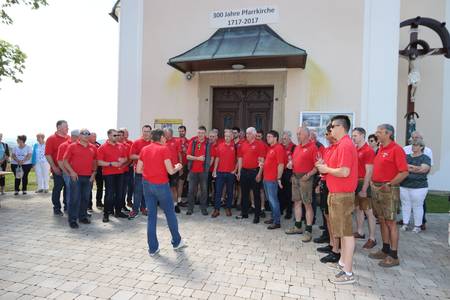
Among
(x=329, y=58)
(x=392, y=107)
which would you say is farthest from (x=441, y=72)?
(x=329, y=58)

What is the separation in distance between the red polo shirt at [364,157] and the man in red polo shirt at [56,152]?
5.81m

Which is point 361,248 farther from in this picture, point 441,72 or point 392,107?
point 441,72

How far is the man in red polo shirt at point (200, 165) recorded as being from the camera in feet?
23.0

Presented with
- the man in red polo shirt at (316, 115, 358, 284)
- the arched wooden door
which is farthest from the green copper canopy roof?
the man in red polo shirt at (316, 115, 358, 284)

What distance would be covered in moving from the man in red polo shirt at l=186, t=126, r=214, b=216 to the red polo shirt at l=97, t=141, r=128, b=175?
1.44 meters

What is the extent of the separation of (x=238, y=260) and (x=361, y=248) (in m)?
2.11

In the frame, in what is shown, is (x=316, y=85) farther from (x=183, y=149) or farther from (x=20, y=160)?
(x=20, y=160)

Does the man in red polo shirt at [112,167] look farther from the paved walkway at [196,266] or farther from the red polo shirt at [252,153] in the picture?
the red polo shirt at [252,153]

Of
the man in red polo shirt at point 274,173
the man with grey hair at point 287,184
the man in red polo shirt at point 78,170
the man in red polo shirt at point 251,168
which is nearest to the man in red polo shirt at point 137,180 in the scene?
the man in red polo shirt at point 78,170

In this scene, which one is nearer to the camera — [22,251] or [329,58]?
[22,251]

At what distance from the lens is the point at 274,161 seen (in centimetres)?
600

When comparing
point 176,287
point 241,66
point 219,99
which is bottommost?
point 176,287

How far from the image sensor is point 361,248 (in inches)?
203

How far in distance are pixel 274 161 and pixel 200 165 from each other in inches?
70.0
